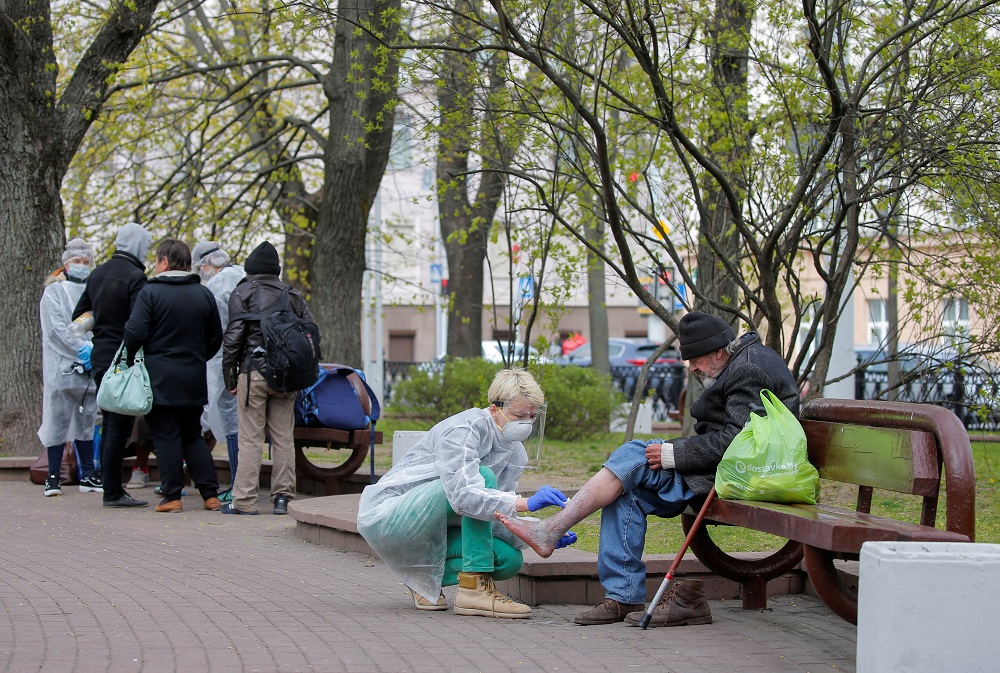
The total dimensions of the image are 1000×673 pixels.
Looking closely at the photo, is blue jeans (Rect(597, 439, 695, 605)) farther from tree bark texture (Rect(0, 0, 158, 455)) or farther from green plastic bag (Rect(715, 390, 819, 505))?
tree bark texture (Rect(0, 0, 158, 455))

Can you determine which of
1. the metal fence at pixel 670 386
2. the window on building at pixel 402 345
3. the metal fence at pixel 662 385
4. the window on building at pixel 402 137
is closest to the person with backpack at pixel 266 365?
the window on building at pixel 402 137

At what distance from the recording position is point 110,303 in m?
9.39

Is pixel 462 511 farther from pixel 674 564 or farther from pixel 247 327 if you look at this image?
pixel 247 327

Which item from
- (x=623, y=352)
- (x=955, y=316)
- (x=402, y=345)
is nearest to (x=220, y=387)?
(x=955, y=316)

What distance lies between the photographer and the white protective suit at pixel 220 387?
9.85 meters

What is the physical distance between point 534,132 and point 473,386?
647 cm

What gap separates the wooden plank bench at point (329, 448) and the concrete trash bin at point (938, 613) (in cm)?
627

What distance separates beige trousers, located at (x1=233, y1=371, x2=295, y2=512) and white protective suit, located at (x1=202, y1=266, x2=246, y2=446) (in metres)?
0.74

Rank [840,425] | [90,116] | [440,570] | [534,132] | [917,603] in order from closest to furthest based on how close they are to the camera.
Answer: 1. [917,603]
2. [840,425]
3. [440,570]
4. [534,132]
5. [90,116]

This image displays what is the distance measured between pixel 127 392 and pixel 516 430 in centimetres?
411

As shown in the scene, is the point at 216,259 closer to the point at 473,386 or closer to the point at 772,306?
the point at 772,306

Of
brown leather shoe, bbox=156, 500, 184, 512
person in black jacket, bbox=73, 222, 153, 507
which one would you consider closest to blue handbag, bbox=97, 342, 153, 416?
person in black jacket, bbox=73, 222, 153, 507

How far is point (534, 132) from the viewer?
1107cm

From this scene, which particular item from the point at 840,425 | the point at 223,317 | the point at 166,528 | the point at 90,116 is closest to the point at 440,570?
the point at 840,425
